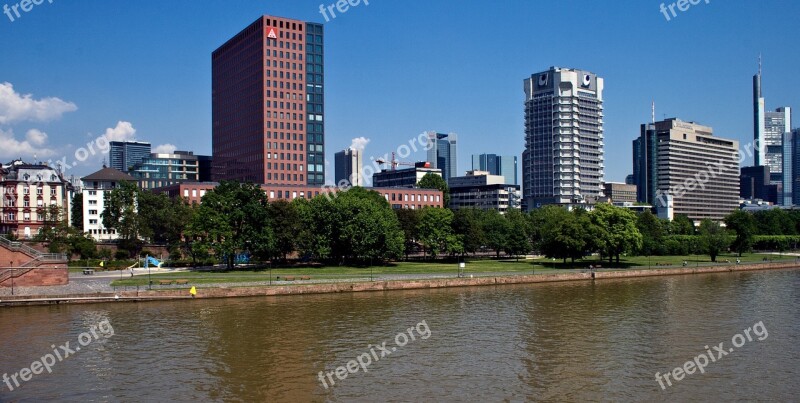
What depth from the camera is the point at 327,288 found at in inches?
2766

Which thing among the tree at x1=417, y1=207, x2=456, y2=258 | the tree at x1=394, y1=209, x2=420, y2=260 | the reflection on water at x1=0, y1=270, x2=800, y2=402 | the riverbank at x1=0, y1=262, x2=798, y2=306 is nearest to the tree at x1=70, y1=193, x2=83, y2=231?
the tree at x1=394, y1=209, x2=420, y2=260

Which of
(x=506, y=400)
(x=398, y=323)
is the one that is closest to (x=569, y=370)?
(x=506, y=400)

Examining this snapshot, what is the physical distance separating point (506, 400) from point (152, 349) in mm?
23197

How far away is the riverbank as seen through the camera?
195 feet

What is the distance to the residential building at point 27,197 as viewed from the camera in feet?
403

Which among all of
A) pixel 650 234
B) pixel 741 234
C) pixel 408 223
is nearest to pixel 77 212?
pixel 408 223

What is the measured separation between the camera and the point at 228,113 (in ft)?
646

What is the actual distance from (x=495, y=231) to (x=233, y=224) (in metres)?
46.5

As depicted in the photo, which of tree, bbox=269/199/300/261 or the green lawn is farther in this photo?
tree, bbox=269/199/300/261

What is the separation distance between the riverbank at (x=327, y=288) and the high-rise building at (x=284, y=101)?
98653 mm

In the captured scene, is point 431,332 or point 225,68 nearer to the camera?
point 431,332

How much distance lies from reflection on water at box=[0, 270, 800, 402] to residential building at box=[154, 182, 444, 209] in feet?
210

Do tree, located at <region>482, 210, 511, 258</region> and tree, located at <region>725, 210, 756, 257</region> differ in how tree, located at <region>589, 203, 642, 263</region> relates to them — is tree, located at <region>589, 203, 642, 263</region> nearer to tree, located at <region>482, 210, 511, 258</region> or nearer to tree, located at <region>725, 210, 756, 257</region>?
tree, located at <region>482, 210, 511, 258</region>

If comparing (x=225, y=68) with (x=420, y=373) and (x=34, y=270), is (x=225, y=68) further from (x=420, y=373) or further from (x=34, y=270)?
(x=420, y=373)
